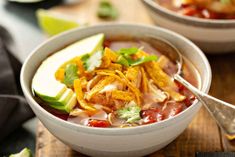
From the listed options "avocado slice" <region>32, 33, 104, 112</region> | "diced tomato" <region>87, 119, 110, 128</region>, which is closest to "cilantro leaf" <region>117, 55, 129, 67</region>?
"avocado slice" <region>32, 33, 104, 112</region>

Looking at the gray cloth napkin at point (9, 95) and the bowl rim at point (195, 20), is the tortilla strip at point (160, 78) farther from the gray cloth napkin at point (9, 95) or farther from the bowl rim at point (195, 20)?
the gray cloth napkin at point (9, 95)

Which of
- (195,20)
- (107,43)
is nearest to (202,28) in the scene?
(195,20)

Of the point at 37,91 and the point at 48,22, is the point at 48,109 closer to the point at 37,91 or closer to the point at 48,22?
the point at 37,91

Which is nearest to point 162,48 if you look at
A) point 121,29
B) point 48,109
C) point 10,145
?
point 121,29

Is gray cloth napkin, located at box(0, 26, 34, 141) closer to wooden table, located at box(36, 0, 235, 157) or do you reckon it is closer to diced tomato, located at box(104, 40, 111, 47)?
wooden table, located at box(36, 0, 235, 157)

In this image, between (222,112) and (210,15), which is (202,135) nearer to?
(222,112)

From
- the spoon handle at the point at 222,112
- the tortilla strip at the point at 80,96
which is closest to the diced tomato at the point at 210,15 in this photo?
the spoon handle at the point at 222,112
